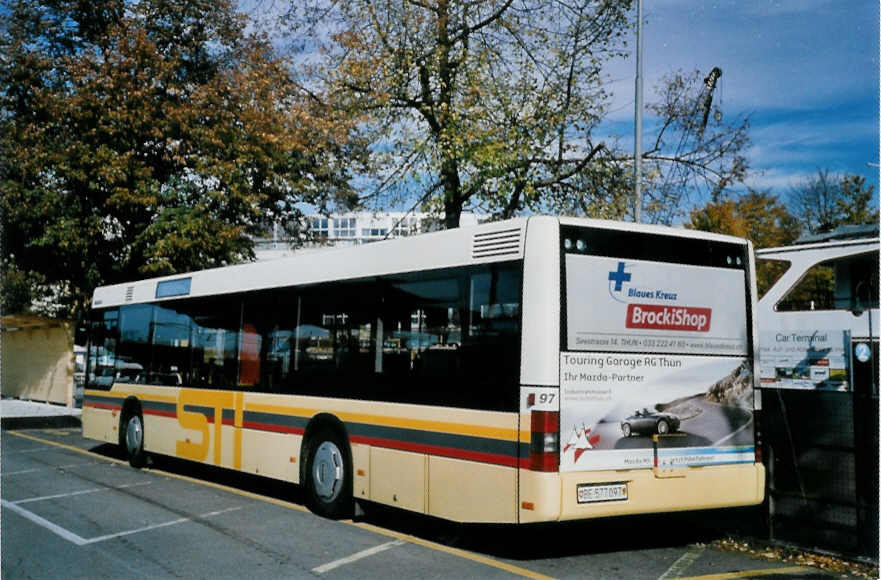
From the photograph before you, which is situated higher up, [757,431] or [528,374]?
[528,374]

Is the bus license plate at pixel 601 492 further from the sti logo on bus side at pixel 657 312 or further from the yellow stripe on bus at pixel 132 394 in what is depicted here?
the yellow stripe on bus at pixel 132 394

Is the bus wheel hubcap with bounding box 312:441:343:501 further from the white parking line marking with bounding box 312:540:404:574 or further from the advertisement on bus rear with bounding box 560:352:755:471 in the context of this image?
the advertisement on bus rear with bounding box 560:352:755:471

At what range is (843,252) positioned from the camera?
13742 millimetres

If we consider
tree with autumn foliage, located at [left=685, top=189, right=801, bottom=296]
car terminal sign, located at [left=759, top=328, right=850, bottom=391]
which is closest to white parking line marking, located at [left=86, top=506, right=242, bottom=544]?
car terminal sign, located at [left=759, top=328, right=850, bottom=391]

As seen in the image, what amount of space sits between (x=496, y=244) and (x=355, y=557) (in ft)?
9.76

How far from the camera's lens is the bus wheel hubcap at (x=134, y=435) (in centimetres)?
1442

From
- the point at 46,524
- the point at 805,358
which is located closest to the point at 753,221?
the point at 805,358

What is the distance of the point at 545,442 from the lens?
7.23m

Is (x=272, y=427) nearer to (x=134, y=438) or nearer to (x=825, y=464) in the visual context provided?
(x=134, y=438)

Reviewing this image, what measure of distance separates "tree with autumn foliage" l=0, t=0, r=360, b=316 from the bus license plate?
1551cm

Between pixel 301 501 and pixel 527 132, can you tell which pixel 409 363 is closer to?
pixel 301 501

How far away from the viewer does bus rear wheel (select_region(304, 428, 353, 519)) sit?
9750mm

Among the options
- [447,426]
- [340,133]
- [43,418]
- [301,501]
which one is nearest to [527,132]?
[340,133]

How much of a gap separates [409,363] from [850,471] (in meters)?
4.05
